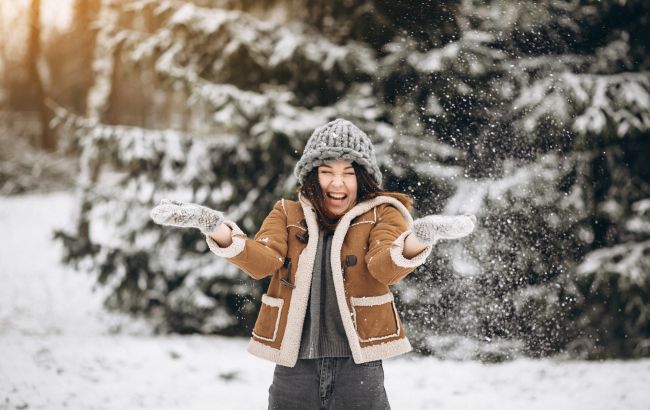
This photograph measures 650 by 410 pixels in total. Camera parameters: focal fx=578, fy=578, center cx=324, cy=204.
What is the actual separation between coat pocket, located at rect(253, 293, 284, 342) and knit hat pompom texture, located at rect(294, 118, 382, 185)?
531 mm

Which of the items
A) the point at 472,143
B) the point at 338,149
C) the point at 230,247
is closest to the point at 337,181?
the point at 338,149

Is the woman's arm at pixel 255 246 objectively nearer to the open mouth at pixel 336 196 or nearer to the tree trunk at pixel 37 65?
the open mouth at pixel 336 196

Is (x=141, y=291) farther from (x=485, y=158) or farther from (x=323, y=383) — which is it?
(x=323, y=383)

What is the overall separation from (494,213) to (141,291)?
359 centimetres

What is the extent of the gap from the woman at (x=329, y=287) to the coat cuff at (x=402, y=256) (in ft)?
0.03

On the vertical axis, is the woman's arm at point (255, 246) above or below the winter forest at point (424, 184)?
above

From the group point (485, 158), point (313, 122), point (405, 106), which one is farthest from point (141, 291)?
point (485, 158)

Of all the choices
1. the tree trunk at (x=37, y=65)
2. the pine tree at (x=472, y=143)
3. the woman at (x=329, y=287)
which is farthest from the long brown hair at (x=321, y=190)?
the tree trunk at (x=37, y=65)

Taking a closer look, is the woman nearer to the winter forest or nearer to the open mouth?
the open mouth

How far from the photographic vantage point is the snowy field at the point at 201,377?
13.6 feet

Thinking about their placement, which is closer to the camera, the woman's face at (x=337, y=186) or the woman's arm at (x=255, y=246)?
the woman's arm at (x=255, y=246)

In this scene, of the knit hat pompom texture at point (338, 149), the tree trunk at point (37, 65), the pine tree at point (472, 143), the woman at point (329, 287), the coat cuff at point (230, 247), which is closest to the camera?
the coat cuff at point (230, 247)

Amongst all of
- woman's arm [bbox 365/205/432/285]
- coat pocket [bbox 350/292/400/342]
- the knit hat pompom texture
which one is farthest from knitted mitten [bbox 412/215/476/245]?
the knit hat pompom texture

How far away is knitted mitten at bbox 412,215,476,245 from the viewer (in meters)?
1.79
